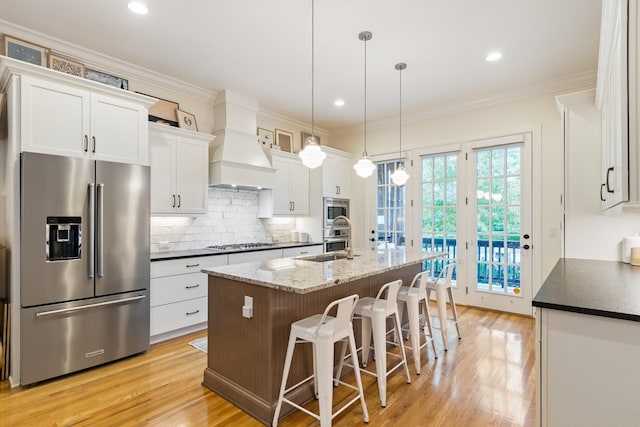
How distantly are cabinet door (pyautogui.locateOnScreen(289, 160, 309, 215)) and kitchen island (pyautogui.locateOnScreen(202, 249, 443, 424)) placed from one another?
267cm

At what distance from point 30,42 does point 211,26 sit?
1695 millimetres

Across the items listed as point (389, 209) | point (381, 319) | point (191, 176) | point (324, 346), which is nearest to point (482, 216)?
point (389, 209)

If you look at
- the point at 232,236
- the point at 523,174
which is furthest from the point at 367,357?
the point at 523,174

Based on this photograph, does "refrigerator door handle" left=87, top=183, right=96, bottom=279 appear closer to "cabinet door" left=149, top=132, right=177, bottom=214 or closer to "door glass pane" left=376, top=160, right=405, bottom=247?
"cabinet door" left=149, top=132, right=177, bottom=214

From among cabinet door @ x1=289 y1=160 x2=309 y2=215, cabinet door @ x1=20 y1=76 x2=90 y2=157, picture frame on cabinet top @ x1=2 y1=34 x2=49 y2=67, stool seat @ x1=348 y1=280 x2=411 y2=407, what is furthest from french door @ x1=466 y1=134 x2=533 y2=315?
picture frame on cabinet top @ x1=2 y1=34 x2=49 y2=67

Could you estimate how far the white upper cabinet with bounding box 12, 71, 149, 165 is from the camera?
8.46 ft

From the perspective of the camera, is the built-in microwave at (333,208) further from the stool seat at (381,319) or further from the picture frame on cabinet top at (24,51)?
the picture frame on cabinet top at (24,51)

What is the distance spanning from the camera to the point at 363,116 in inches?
217

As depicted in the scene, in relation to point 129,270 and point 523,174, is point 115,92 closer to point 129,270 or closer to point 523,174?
point 129,270

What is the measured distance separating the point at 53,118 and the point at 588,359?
3811 mm

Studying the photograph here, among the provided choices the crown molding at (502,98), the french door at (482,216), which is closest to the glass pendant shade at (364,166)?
the french door at (482,216)

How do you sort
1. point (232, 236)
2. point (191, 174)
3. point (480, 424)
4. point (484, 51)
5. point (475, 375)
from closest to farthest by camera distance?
point (480, 424) → point (475, 375) → point (484, 51) → point (191, 174) → point (232, 236)

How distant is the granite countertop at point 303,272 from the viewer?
6.50 feet

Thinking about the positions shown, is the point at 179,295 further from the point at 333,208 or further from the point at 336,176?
the point at 336,176
